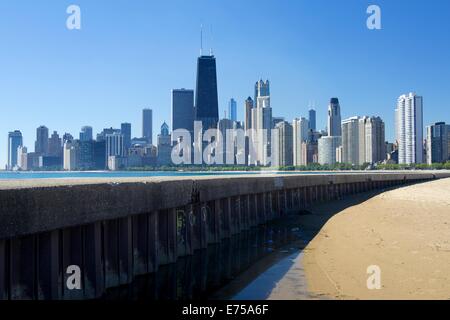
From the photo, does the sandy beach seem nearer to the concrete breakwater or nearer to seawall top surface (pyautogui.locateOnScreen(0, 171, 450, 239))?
the concrete breakwater

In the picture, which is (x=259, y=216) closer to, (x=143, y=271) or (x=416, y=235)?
(x=416, y=235)

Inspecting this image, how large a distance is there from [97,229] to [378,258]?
9.40 metres

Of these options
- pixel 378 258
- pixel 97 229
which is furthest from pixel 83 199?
pixel 378 258

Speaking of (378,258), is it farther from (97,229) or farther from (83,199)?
(83,199)

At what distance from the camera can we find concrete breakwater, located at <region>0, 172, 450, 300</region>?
9.05m

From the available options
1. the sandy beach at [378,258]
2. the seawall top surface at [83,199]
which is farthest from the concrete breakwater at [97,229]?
the sandy beach at [378,258]

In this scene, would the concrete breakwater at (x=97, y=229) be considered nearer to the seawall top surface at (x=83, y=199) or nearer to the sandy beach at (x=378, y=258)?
the seawall top surface at (x=83, y=199)

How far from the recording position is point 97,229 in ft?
38.5

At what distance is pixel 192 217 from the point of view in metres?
18.8

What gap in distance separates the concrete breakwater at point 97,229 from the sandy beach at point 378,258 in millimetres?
4409

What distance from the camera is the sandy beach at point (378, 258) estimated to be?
11849 mm

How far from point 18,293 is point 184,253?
9247mm
